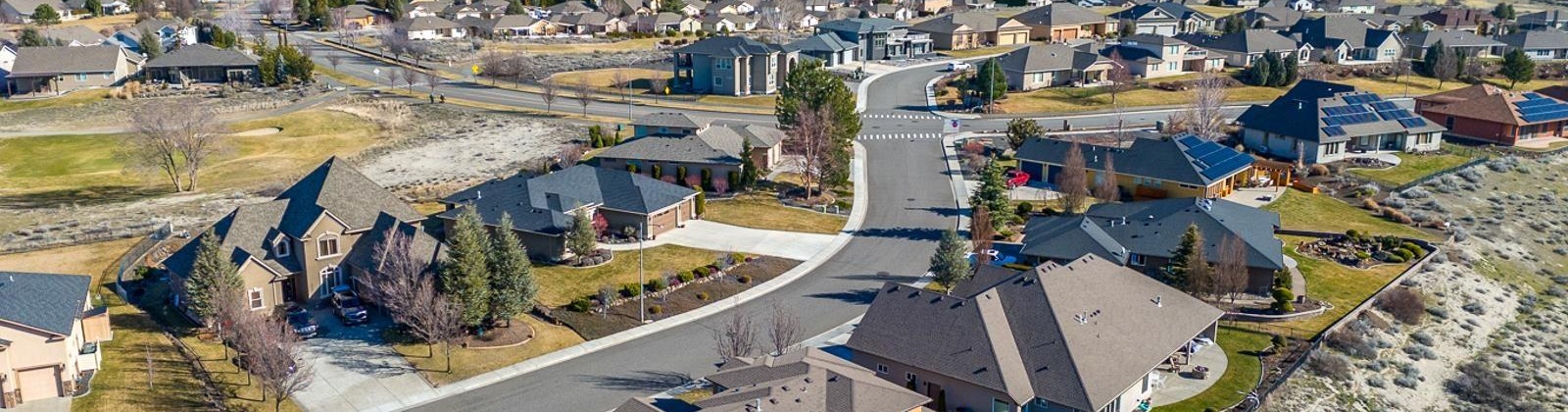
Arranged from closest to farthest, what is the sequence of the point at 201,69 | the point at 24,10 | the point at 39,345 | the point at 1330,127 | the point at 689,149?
the point at 39,345, the point at 689,149, the point at 1330,127, the point at 201,69, the point at 24,10

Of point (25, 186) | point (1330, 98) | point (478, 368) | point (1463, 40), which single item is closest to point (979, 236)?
point (478, 368)

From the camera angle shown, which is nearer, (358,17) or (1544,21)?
(358,17)

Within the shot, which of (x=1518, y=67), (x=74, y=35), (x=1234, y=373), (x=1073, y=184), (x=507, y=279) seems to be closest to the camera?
(x=1234, y=373)

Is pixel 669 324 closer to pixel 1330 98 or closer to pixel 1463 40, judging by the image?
pixel 1330 98

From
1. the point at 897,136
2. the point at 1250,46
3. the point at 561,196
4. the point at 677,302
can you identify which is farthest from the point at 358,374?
the point at 1250,46

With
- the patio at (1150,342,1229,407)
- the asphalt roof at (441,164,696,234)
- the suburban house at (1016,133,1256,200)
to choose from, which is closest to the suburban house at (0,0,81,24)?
the asphalt roof at (441,164,696,234)

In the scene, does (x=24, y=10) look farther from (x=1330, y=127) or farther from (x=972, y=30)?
(x=1330, y=127)
